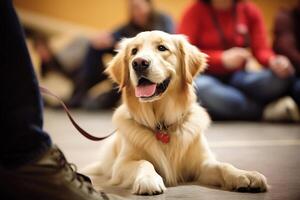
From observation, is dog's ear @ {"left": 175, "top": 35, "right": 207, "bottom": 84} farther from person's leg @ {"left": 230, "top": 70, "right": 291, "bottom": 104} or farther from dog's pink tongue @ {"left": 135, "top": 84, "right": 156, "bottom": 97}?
person's leg @ {"left": 230, "top": 70, "right": 291, "bottom": 104}

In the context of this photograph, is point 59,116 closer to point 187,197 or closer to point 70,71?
point 70,71

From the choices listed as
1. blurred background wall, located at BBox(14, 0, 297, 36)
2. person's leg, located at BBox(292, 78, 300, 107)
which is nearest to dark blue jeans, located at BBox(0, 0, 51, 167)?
person's leg, located at BBox(292, 78, 300, 107)

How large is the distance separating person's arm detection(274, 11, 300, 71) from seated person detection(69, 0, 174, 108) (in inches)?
38.1

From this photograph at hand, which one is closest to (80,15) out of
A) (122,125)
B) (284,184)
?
(122,125)

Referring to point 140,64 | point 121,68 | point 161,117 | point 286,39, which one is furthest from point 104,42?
point 140,64

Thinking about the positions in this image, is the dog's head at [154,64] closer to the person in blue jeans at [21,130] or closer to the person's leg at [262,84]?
the person in blue jeans at [21,130]

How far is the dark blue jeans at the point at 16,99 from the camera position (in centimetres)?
140

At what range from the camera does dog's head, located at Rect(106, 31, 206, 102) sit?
2.00m

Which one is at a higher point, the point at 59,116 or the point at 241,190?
the point at 241,190

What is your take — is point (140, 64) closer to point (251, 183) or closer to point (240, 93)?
point (251, 183)

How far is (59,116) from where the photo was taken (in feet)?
16.6

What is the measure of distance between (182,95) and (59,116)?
10.2 feet

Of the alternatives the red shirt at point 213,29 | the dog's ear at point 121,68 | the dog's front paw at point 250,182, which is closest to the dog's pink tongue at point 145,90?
the dog's ear at point 121,68

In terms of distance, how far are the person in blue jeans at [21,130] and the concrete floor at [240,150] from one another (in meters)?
0.43
